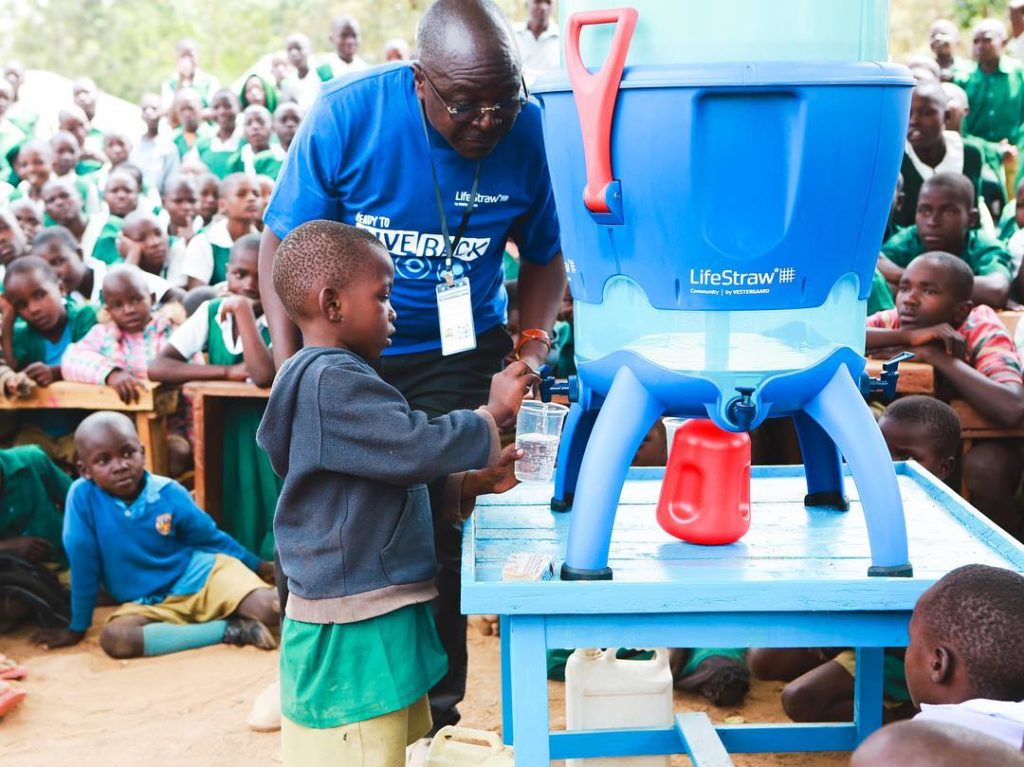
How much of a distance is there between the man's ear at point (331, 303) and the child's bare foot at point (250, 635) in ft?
7.25

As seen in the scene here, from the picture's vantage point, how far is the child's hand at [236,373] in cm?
466

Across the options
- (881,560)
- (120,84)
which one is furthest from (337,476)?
(120,84)

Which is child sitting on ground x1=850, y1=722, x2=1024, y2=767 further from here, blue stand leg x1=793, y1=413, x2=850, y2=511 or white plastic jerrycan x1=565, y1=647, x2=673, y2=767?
white plastic jerrycan x1=565, y1=647, x2=673, y2=767

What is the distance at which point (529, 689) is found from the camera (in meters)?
1.99

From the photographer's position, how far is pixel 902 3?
60.0ft

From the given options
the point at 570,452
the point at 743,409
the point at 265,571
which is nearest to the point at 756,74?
the point at 743,409

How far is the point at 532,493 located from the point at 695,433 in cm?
55

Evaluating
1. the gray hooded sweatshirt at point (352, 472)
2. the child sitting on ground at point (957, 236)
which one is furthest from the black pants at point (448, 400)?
the child sitting on ground at point (957, 236)

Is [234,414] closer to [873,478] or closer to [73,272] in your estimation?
[73,272]

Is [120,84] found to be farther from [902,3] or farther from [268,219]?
[268,219]

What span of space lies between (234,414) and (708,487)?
306 cm

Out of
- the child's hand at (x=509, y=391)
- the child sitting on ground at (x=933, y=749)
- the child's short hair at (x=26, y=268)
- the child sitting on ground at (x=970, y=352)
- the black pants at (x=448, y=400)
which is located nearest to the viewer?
the child sitting on ground at (x=933, y=749)

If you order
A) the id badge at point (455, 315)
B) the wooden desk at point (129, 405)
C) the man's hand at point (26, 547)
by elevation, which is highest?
the id badge at point (455, 315)

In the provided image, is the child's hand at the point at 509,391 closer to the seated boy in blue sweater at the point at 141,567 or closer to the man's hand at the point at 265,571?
the seated boy in blue sweater at the point at 141,567
